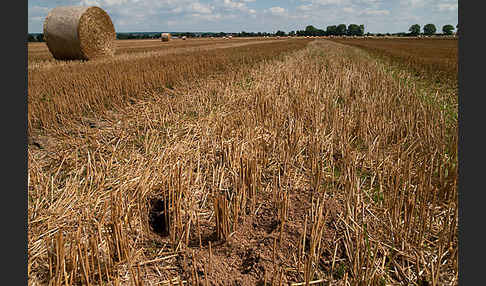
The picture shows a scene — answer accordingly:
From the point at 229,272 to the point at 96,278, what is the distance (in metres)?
0.85

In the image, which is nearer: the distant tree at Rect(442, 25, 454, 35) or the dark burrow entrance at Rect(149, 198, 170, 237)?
the dark burrow entrance at Rect(149, 198, 170, 237)

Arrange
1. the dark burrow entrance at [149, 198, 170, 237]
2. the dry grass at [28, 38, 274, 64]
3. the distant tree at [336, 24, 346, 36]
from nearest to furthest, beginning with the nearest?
the dark burrow entrance at [149, 198, 170, 237] → the dry grass at [28, 38, 274, 64] → the distant tree at [336, 24, 346, 36]

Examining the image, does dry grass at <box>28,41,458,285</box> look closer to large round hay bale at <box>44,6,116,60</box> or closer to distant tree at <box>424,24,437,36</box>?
large round hay bale at <box>44,6,116,60</box>

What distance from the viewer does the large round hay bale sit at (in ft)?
38.7

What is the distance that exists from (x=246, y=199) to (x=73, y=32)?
12107mm

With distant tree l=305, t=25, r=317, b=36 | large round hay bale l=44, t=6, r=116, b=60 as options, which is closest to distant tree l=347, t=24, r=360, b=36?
distant tree l=305, t=25, r=317, b=36

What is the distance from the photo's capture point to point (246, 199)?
9.10ft

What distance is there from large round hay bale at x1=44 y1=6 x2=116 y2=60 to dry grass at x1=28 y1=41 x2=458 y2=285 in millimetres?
8205

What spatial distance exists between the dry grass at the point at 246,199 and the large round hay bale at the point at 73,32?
8.20 m

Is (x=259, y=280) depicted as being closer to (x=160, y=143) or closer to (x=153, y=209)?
(x=153, y=209)

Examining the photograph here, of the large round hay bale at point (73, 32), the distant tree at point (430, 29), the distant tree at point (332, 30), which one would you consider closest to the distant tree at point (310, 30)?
the distant tree at point (332, 30)

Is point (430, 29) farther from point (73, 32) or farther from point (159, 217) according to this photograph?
point (159, 217)

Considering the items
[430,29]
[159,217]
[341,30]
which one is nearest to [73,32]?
[159,217]

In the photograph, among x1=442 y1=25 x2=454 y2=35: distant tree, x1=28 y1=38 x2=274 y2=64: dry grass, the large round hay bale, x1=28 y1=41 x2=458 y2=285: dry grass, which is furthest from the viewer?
x1=442 y1=25 x2=454 y2=35: distant tree
